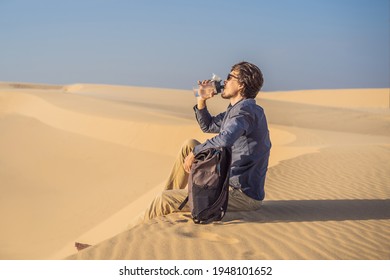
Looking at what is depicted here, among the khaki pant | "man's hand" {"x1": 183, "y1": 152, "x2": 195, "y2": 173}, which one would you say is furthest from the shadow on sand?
"man's hand" {"x1": 183, "y1": 152, "x2": 195, "y2": 173}

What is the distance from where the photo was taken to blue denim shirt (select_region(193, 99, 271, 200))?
4738 millimetres

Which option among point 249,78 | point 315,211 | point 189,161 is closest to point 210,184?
point 189,161

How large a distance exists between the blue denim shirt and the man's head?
11 centimetres

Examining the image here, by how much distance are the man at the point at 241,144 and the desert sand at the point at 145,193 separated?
238mm

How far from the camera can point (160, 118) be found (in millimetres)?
18969

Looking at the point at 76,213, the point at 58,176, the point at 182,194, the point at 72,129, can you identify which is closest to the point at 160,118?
the point at 72,129

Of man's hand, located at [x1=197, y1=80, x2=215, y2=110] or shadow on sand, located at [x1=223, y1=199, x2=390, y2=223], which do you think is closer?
man's hand, located at [x1=197, y1=80, x2=215, y2=110]

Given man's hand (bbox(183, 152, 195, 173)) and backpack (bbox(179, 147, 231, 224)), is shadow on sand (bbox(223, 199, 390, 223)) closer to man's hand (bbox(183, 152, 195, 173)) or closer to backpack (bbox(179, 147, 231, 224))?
backpack (bbox(179, 147, 231, 224))

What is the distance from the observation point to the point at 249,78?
498cm

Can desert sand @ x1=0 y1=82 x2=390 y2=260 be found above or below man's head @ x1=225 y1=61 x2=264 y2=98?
below

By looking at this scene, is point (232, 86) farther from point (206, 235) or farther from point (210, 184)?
point (206, 235)

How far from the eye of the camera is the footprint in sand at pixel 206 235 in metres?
4.79

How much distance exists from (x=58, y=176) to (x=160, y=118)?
721 centimetres

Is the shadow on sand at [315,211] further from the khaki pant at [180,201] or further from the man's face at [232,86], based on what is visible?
the man's face at [232,86]
